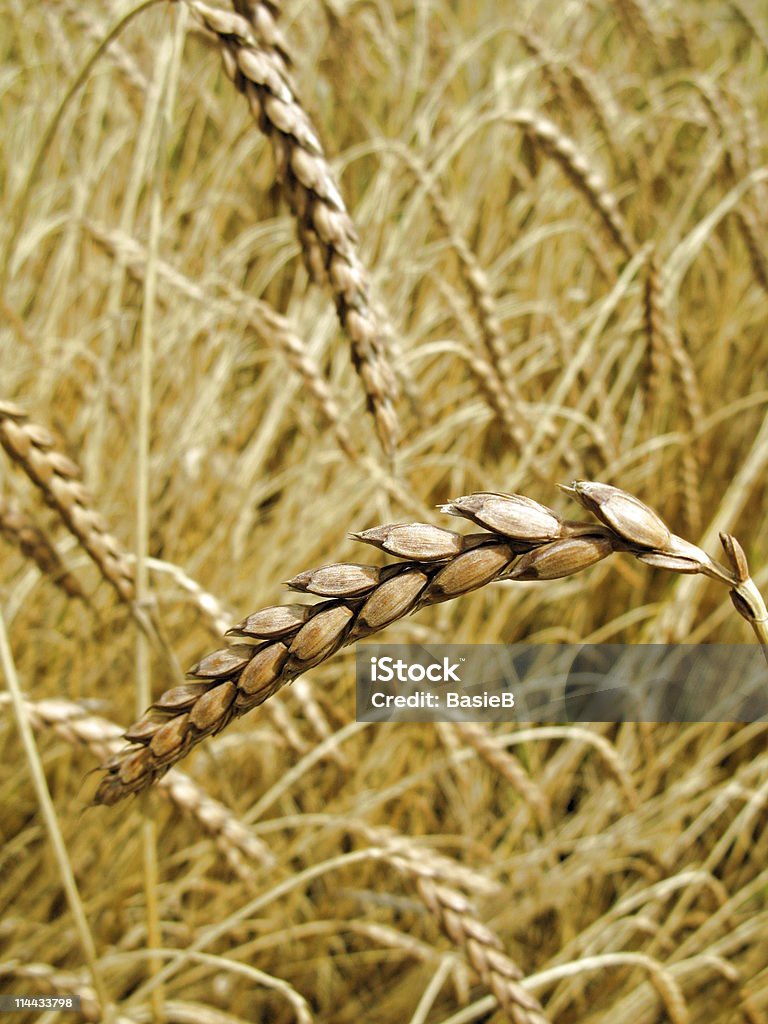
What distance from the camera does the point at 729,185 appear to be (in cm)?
123

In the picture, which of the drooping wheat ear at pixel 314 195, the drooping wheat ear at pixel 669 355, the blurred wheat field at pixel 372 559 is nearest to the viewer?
the drooping wheat ear at pixel 314 195

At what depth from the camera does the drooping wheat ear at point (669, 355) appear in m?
0.83

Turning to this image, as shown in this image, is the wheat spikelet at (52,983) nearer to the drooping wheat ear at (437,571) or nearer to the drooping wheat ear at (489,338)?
the drooping wheat ear at (437,571)

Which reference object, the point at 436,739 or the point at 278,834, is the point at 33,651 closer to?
the point at 278,834

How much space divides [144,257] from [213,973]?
30.3 inches

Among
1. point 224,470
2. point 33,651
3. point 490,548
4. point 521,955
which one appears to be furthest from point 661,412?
point 490,548

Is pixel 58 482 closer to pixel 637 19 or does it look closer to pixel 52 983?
pixel 52 983

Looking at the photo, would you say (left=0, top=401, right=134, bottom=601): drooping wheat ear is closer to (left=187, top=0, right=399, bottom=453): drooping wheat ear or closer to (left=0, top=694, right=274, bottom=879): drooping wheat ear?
(left=0, top=694, right=274, bottom=879): drooping wheat ear

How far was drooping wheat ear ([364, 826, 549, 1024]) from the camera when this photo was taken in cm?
57

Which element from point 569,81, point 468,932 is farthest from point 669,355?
point 468,932

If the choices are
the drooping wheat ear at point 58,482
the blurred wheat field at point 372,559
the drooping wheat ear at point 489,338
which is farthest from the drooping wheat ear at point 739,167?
the drooping wheat ear at point 58,482

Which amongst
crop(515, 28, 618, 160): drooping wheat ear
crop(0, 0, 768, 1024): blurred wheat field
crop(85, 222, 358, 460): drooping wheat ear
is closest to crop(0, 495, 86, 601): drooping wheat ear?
crop(0, 0, 768, 1024): blurred wheat field

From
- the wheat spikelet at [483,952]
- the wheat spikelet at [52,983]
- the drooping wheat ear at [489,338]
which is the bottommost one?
the wheat spikelet at [483,952]

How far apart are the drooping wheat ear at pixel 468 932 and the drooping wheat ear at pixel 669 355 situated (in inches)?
21.0
